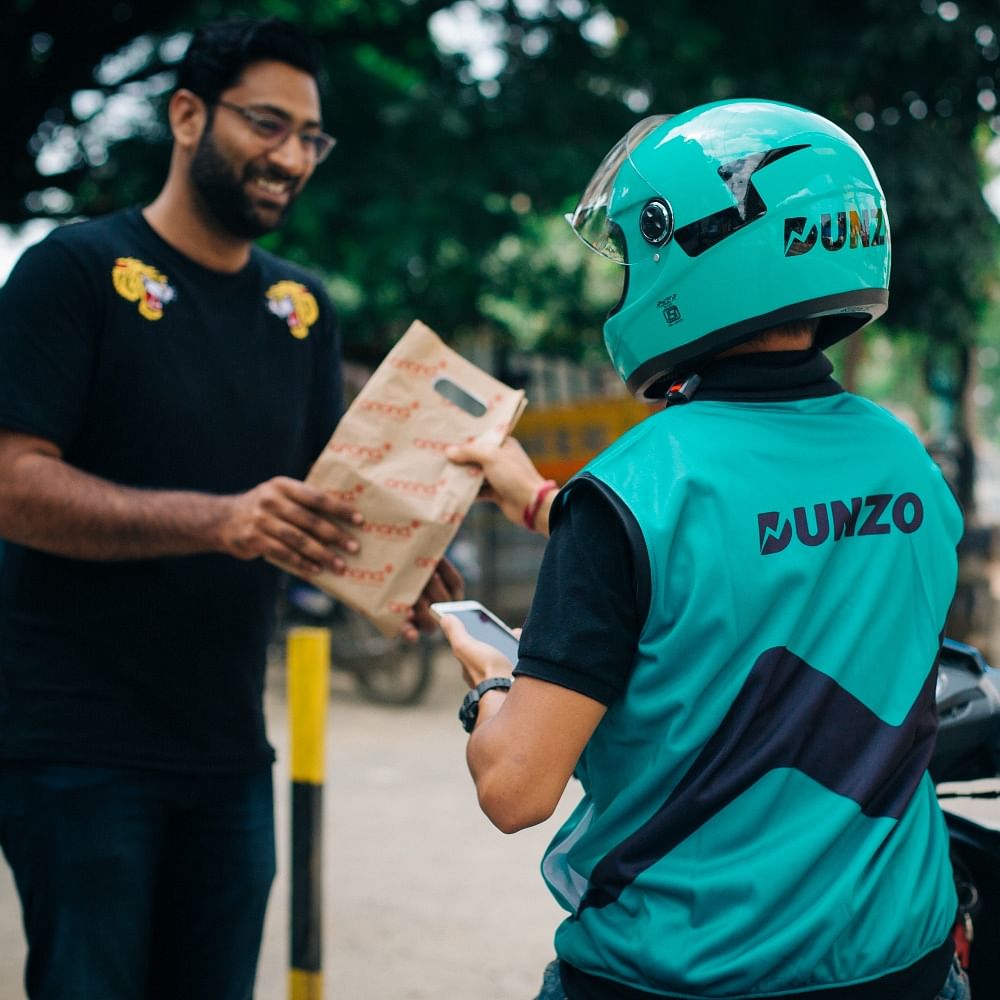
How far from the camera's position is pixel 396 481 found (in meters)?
2.14

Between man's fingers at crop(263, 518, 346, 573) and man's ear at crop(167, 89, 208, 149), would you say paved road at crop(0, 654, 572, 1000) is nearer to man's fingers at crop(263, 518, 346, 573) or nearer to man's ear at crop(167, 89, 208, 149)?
man's fingers at crop(263, 518, 346, 573)

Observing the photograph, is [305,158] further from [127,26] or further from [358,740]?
[127,26]

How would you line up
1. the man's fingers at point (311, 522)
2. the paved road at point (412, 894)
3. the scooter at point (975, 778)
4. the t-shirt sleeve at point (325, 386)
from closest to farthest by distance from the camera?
the scooter at point (975, 778) < the man's fingers at point (311, 522) < the t-shirt sleeve at point (325, 386) < the paved road at point (412, 894)

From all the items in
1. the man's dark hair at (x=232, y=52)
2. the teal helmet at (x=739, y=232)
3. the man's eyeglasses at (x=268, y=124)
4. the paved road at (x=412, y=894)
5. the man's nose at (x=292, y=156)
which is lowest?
the paved road at (x=412, y=894)

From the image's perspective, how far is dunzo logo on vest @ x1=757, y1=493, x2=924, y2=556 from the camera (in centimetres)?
134

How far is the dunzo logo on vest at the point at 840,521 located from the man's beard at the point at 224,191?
1.45m

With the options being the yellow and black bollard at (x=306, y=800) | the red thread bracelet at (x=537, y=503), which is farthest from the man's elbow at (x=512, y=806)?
the yellow and black bollard at (x=306, y=800)

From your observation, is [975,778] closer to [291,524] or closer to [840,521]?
[840,521]

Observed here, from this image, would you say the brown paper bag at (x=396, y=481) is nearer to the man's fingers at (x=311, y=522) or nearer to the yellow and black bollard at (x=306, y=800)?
the man's fingers at (x=311, y=522)

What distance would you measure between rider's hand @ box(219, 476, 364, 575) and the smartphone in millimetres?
393

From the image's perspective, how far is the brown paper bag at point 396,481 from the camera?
212 cm

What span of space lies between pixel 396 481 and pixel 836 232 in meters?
0.91

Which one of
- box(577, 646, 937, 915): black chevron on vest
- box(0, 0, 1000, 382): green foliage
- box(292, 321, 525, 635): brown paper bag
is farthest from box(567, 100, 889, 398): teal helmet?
box(0, 0, 1000, 382): green foliage

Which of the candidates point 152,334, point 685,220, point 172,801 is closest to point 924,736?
point 685,220
